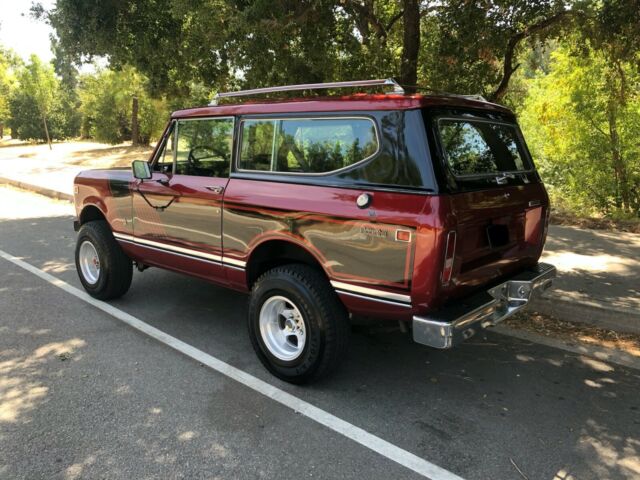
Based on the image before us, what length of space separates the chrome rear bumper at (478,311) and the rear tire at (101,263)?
3446 mm

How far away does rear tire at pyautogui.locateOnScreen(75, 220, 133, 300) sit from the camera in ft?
16.9

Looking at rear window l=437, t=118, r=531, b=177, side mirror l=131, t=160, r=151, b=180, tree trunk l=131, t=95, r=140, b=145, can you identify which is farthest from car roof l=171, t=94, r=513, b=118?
tree trunk l=131, t=95, r=140, b=145

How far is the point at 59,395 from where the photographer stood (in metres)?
3.47

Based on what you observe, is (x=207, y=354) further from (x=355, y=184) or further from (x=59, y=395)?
(x=355, y=184)

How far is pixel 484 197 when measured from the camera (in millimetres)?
3268

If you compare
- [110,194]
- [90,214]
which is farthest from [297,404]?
[90,214]

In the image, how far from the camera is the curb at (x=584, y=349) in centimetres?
407

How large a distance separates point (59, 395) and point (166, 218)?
170 cm

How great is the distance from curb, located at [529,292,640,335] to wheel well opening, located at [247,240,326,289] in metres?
2.74

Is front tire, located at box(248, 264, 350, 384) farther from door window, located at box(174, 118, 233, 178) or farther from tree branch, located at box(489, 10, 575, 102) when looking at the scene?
tree branch, located at box(489, 10, 575, 102)

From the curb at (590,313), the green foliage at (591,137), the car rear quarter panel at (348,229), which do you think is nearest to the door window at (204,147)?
the car rear quarter panel at (348,229)

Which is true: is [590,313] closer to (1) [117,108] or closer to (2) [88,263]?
(2) [88,263]

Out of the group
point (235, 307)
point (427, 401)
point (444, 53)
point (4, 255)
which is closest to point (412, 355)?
point (427, 401)

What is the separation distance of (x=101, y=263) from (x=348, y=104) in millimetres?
3266
